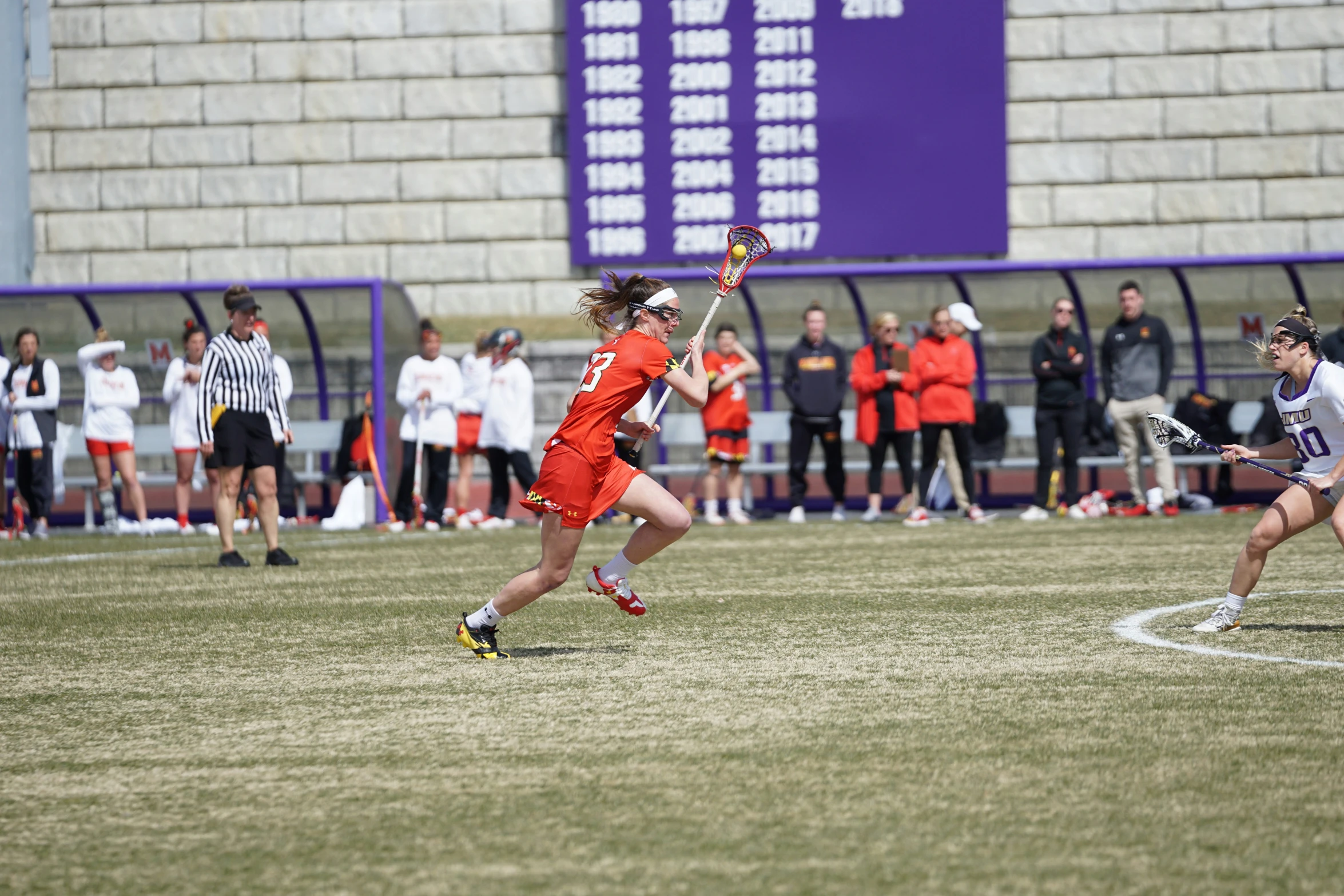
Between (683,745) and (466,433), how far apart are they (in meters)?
11.0

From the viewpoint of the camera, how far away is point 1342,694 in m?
5.35

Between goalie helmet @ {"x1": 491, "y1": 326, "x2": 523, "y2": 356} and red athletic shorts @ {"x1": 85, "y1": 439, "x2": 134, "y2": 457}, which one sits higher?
goalie helmet @ {"x1": 491, "y1": 326, "x2": 523, "y2": 356}

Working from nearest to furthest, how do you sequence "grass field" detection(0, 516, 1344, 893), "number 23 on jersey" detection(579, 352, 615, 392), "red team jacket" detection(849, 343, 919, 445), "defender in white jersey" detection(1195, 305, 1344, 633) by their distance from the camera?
1. "grass field" detection(0, 516, 1344, 893)
2. "number 23 on jersey" detection(579, 352, 615, 392)
3. "defender in white jersey" detection(1195, 305, 1344, 633)
4. "red team jacket" detection(849, 343, 919, 445)

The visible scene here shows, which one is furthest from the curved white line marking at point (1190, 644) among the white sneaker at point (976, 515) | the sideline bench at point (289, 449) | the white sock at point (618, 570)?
the sideline bench at point (289, 449)

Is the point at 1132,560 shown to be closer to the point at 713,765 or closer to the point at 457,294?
the point at 713,765

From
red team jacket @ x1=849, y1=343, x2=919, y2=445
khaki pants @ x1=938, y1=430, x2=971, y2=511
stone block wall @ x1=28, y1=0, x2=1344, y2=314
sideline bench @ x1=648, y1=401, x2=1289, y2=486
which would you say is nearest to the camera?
red team jacket @ x1=849, y1=343, x2=919, y2=445

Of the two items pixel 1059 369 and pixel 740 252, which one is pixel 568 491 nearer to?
pixel 740 252

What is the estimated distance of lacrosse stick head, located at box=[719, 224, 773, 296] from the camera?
800 cm

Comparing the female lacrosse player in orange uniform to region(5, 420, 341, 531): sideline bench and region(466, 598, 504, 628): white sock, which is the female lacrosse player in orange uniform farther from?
region(5, 420, 341, 531): sideline bench

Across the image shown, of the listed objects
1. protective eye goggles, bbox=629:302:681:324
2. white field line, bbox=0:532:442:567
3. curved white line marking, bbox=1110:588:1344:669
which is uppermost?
protective eye goggles, bbox=629:302:681:324

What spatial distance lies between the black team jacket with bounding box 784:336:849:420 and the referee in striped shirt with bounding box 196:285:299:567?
5299 millimetres

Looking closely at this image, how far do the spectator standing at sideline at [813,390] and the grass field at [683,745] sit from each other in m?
5.49

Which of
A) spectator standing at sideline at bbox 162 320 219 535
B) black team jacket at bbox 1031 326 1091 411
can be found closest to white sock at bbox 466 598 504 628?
black team jacket at bbox 1031 326 1091 411

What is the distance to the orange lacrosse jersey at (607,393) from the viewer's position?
254 inches
